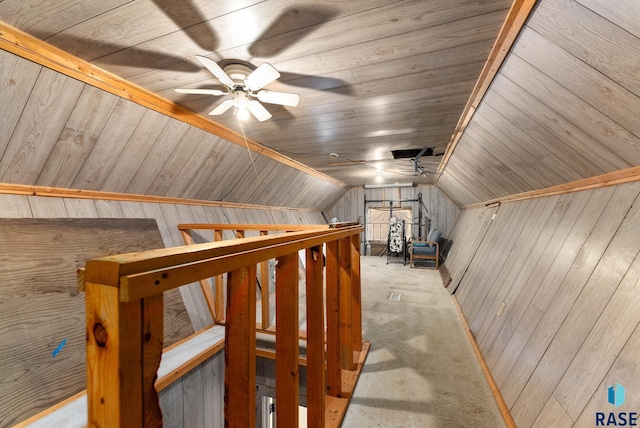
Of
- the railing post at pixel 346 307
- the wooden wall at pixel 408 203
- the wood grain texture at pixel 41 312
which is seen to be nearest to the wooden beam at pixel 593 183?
the railing post at pixel 346 307

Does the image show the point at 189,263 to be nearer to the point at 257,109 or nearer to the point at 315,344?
the point at 315,344

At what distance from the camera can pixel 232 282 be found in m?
0.78

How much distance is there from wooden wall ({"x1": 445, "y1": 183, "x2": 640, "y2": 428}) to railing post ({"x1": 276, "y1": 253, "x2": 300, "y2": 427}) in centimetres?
120

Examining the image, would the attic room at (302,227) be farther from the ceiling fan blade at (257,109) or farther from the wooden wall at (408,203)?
the wooden wall at (408,203)

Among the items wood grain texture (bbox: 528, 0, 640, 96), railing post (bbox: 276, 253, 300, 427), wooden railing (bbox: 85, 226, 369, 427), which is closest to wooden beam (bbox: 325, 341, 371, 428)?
wooden railing (bbox: 85, 226, 369, 427)

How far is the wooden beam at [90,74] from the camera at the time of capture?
1337 mm

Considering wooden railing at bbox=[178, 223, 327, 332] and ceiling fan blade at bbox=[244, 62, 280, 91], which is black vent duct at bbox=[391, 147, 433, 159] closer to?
wooden railing at bbox=[178, 223, 327, 332]

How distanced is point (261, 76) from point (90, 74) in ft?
3.67

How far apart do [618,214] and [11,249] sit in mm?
3510

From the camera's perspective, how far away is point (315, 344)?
4.47ft

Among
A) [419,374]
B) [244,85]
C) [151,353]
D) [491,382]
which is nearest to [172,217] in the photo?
[244,85]

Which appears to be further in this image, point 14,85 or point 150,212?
point 150,212

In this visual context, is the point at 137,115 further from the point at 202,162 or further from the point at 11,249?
the point at 11,249

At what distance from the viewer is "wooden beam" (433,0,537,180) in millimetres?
1108
